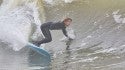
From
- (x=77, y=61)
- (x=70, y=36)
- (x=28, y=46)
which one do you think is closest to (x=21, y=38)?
(x=28, y=46)

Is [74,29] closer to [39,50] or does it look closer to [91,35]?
[91,35]

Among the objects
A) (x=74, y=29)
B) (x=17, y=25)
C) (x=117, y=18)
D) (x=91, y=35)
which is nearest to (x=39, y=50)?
(x=91, y=35)

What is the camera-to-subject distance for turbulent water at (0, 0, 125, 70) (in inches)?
406

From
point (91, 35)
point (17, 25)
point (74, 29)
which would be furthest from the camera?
point (17, 25)

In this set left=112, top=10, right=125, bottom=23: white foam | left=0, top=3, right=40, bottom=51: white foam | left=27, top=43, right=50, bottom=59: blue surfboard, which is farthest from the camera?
left=112, top=10, right=125, bottom=23: white foam

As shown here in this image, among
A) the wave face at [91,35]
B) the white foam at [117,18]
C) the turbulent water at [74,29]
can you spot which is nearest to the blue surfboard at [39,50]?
the turbulent water at [74,29]

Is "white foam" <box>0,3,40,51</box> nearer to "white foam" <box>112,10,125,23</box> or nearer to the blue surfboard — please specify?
the blue surfboard

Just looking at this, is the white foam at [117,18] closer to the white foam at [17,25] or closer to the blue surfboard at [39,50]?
the white foam at [17,25]

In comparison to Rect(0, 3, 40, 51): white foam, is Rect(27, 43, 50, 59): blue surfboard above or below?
above

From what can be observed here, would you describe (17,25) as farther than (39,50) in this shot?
Yes

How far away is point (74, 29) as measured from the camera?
14125 mm

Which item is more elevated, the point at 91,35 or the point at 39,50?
the point at 91,35

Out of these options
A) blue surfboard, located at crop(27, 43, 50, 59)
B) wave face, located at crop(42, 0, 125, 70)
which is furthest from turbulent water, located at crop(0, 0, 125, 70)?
blue surfboard, located at crop(27, 43, 50, 59)

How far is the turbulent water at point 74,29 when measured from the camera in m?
10.3
